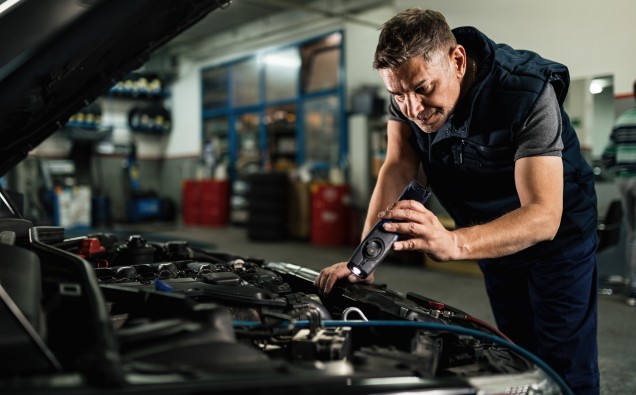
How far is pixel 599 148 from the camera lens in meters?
4.34

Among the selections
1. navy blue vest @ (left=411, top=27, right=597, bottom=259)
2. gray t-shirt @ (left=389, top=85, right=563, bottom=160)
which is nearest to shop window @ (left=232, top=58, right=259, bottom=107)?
navy blue vest @ (left=411, top=27, right=597, bottom=259)

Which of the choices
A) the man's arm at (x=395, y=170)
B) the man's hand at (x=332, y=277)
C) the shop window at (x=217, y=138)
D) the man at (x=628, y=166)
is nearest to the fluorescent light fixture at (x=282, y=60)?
the shop window at (x=217, y=138)

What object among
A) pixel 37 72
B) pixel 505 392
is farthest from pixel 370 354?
pixel 37 72

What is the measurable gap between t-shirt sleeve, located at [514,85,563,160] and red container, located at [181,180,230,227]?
309 inches

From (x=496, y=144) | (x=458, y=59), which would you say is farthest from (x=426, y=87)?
(x=496, y=144)

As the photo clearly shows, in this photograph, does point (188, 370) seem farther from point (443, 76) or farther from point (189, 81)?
point (189, 81)

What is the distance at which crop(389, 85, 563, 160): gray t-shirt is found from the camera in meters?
1.33

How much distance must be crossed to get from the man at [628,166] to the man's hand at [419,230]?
308 centimetres

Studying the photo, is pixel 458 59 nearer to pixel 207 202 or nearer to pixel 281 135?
pixel 281 135

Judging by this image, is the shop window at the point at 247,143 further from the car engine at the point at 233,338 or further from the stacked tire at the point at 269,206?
the car engine at the point at 233,338

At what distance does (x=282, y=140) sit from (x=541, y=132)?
7.55 meters

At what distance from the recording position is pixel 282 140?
8758mm

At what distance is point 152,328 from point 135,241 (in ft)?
3.18

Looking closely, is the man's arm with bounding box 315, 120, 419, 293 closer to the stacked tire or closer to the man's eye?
the man's eye
